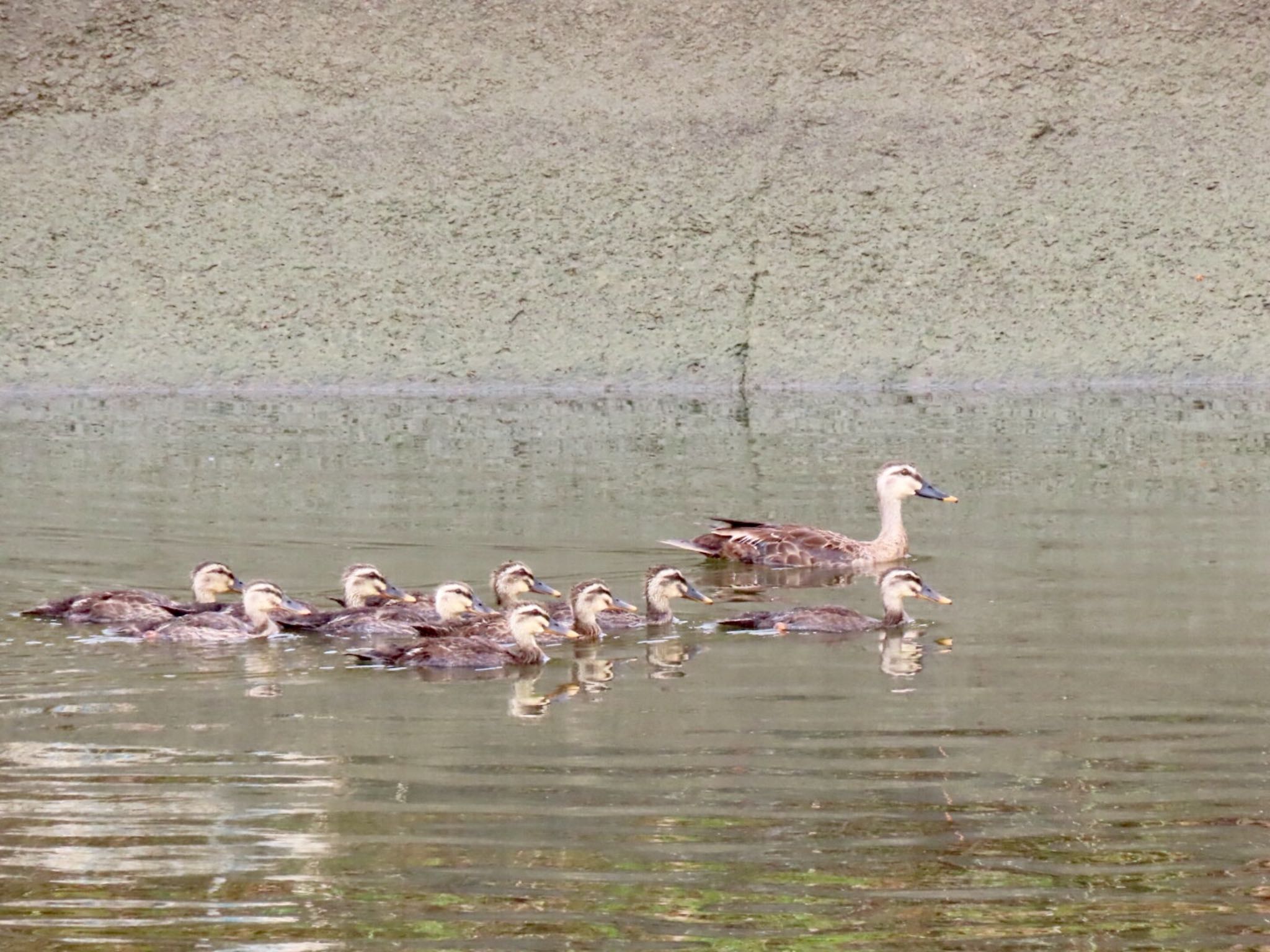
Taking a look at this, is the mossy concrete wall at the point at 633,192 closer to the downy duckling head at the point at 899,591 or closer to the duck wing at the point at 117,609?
the downy duckling head at the point at 899,591

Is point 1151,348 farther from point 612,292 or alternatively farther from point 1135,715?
point 1135,715

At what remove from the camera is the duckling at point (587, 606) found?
418 inches

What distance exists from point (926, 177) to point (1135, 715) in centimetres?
1937

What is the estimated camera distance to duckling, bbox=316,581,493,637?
10.6 metres

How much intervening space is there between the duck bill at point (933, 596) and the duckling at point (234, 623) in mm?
2783

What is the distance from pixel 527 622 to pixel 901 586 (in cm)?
185

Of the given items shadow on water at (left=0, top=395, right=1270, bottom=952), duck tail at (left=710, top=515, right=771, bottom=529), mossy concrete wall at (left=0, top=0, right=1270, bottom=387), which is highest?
mossy concrete wall at (left=0, top=0, right=1270, bottom=387)

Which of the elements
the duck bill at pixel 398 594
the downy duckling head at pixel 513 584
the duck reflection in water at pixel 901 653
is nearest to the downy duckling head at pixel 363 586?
the duck bill at pixel 398 594

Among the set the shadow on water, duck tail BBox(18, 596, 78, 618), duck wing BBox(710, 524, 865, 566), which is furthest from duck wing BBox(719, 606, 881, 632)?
duck tail BBox(18, 596, 78, 618)

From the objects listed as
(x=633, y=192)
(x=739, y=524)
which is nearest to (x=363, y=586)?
(x=739, y=524)

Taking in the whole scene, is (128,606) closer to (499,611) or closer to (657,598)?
(499,611)

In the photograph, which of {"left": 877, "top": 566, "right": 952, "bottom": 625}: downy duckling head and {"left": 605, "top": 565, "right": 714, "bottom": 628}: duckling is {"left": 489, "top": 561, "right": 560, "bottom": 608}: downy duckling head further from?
{"left": 877, "top": 566, "right": 952, "bottom": 625}: downy duckling head

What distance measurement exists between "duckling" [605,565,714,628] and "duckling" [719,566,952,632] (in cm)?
26

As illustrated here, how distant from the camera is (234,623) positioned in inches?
420
